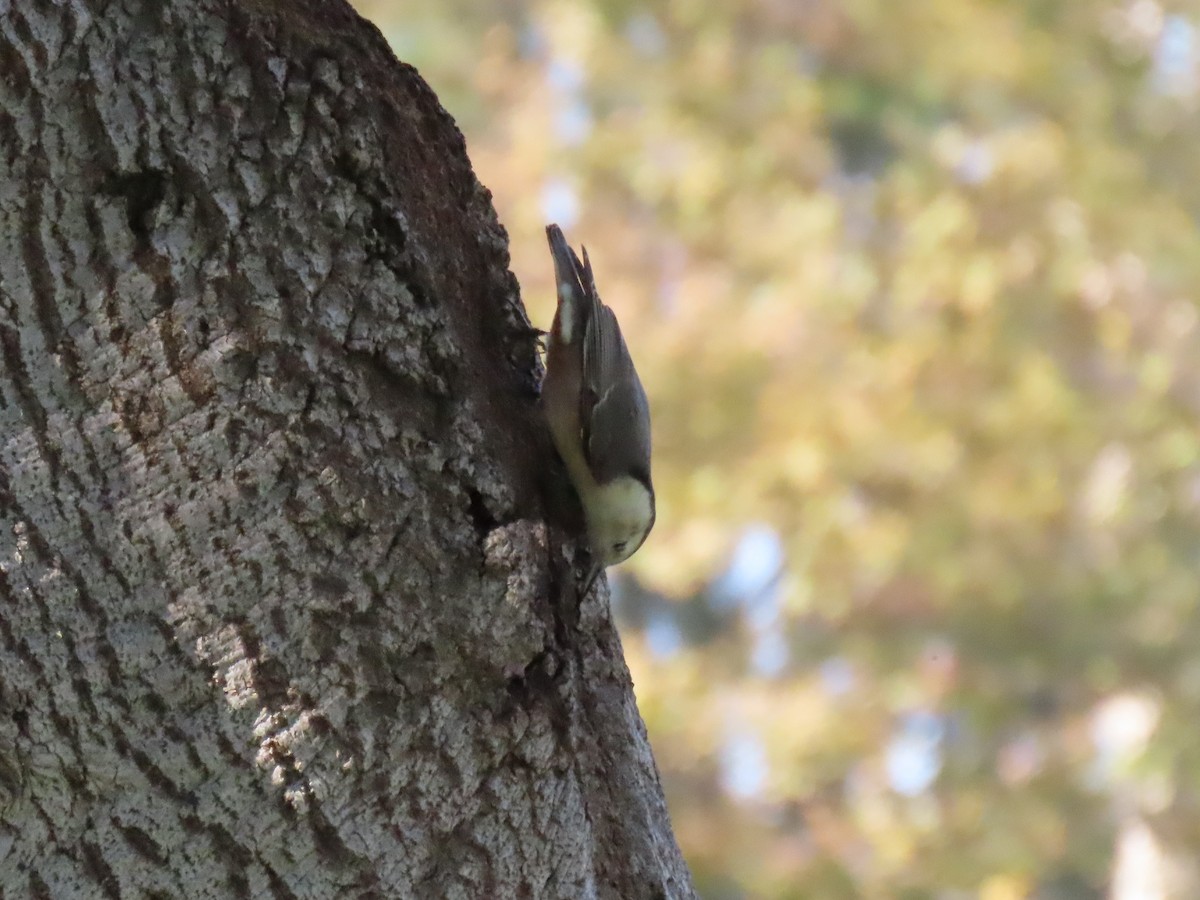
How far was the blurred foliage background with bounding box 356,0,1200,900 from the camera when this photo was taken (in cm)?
469

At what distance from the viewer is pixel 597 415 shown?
2529mm

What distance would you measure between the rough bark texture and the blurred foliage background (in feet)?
11.0

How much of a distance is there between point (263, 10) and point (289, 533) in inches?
28.0

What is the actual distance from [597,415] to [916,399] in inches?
102

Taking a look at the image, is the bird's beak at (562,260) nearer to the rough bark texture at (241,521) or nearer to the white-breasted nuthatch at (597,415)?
the white-breasted nuthatch at (597,415)

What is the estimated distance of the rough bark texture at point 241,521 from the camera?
1.39 metres

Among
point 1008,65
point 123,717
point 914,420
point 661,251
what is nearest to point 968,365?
point 914,420

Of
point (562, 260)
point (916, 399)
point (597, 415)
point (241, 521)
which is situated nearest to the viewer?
point (241, 521)

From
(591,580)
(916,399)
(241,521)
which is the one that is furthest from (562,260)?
(916,399)

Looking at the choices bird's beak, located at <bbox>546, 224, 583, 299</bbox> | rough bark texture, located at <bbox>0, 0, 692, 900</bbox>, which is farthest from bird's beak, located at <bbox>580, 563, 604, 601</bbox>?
bird's beak, located at <bbox>546, 224, 583, 299</bbox>

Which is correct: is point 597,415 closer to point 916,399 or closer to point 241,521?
point 241,521

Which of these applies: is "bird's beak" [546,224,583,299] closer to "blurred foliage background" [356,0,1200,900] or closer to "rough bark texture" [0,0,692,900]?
"rough bark texture" [0,0,692,900]

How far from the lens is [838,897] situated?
17.4ft

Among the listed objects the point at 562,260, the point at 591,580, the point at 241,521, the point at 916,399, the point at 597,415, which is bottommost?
the point at 241,521
